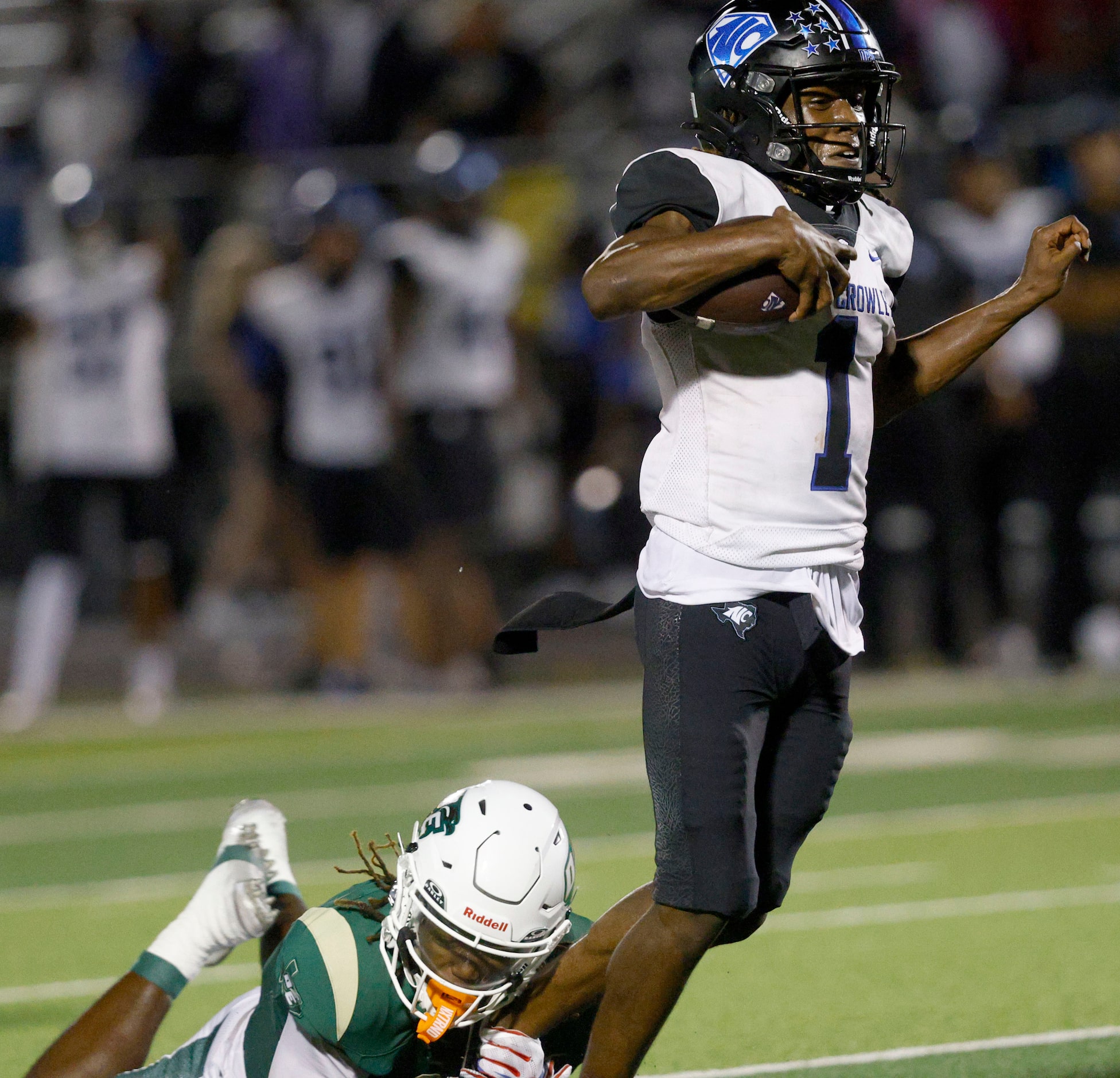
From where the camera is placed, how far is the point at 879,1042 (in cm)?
411

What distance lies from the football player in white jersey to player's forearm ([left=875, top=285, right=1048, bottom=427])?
0.68ft

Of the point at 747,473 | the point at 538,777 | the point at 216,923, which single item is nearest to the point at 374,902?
the point at 216,923

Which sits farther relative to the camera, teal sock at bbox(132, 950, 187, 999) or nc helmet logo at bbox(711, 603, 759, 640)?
teal sock at bbox(132, 950, 187, 999)

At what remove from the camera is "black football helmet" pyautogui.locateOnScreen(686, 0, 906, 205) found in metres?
3.28

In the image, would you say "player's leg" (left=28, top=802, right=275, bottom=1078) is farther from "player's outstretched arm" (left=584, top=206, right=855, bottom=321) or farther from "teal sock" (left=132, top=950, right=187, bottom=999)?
"player's outstretched arm" (left=584, top=206, right=855, bottom=321)

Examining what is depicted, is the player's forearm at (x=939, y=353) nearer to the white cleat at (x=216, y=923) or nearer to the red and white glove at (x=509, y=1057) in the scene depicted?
the red and white glove at (x=509, y=1057)

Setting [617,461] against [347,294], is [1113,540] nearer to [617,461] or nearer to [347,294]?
[617,461]

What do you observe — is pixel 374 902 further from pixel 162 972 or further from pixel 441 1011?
pixel 162 972

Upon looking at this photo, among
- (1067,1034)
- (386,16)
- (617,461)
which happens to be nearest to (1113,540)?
(617,461)

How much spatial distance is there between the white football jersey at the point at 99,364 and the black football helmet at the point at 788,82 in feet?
21.5

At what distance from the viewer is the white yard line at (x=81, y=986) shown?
15.3 ft

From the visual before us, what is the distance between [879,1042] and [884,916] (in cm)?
137

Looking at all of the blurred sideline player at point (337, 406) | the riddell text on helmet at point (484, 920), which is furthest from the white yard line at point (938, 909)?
the blurred sideline player at point (337, 406)

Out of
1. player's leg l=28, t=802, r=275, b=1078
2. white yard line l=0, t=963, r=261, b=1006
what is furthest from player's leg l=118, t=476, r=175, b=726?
player's leg l=28, t=802, r=275, b=1078
